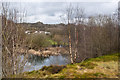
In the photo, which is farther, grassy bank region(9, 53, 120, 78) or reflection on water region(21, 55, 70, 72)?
grassy bank region(9, 53, 120, 78)

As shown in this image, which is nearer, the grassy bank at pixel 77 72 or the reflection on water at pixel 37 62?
the reflection on water at pixel 37 62

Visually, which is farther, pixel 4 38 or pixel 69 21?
pixel 69 21

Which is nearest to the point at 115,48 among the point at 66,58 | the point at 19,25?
the point at 66,58

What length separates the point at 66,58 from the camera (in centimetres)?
995

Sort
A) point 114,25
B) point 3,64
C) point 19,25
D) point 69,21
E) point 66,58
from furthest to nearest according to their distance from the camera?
1. point 114,25
2. point 66,58
3. point 69,21
4. point 19,25
5. point 3,64

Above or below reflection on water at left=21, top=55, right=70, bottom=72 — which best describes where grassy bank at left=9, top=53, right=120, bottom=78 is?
below

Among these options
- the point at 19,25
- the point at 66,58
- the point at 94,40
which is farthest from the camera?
the point at 94,40

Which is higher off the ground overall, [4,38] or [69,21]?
[69,21]

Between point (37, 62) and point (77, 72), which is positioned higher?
point (37, 62)

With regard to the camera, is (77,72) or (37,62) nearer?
(37,62)

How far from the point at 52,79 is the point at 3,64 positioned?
328cm

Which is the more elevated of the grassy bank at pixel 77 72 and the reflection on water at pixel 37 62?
the reflection on water at pixel 37 62

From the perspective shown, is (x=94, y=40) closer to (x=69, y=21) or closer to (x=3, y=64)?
(x=69, y=21)

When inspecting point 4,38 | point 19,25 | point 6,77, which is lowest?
point 6,77
